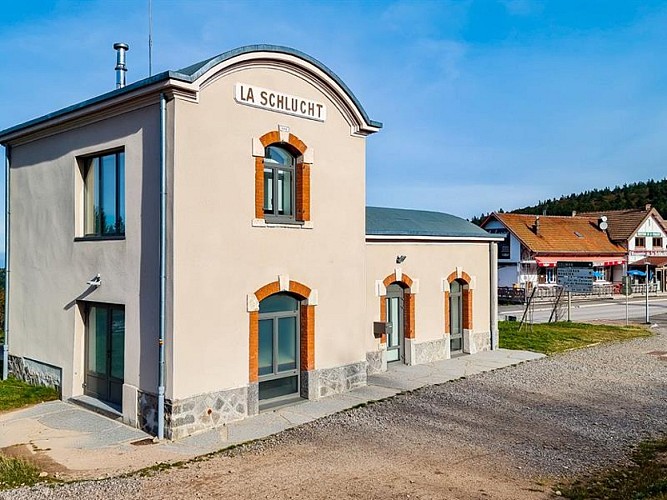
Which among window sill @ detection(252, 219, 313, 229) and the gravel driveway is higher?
window sill @ detection(252, 219, 313, 229)

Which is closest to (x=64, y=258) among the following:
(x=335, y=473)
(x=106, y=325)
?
(x=106, y=325)

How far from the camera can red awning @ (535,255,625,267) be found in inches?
1699

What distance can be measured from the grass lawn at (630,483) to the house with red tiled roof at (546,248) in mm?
34503

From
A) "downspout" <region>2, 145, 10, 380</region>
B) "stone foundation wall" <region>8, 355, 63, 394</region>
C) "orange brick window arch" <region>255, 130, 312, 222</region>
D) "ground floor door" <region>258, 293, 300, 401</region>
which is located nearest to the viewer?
"ground floor door" <region>258, 293, 300, 401</region>

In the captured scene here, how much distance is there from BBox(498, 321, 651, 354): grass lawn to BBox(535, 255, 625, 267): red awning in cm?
1863

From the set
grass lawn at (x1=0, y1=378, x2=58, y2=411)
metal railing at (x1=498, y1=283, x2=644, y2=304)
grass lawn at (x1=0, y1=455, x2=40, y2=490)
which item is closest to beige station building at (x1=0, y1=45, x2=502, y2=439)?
grass lawn at (x1=0, y1=378, x2=58, y2=411)

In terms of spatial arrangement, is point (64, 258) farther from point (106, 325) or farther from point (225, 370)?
point (225, 370)

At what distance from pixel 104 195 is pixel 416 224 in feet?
27.5

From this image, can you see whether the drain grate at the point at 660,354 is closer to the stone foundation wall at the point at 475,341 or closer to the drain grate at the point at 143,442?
the stone foundation wall at the point at 475,341

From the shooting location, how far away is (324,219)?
1195 cm

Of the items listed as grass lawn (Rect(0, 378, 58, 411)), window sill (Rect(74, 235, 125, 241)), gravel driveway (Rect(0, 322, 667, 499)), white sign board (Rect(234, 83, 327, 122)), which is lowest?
gravel driveway (Rect(0, 322, 667, 499))

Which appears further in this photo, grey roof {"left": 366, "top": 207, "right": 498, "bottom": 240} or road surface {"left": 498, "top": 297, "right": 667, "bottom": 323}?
road surface {"left": 498, "top": 297, "right": 667, "bottom": 323}

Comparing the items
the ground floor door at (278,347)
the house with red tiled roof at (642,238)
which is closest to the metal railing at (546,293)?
the house with red tiled roof at (642,238)

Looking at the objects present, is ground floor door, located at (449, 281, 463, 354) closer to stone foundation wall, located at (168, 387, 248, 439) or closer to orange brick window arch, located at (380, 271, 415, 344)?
orange brick window arch, located at (380, 271, 415, 344)
